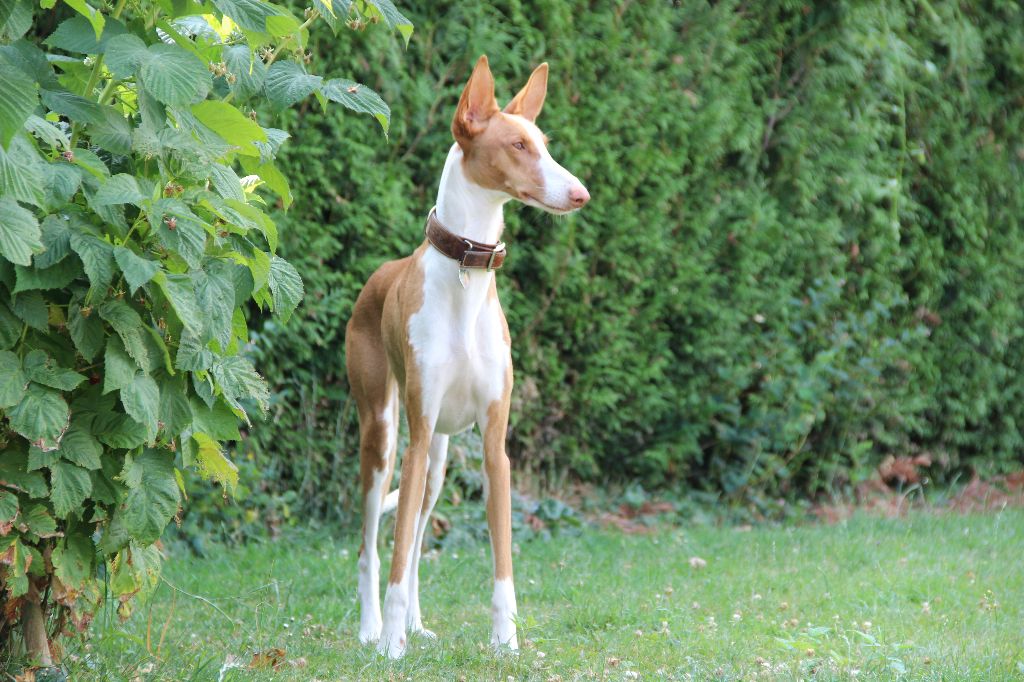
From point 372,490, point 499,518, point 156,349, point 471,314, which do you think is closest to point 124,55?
point 156,349

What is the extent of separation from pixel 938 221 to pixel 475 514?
4.01 m

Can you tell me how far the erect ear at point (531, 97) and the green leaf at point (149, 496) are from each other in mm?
1720

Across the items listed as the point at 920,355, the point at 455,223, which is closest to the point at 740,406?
the point at 920,355

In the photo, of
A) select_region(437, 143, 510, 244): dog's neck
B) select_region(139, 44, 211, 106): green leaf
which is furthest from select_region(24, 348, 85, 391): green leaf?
select_region(437, 143, 510, 244): dog's neck

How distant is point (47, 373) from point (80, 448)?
0.18 meters

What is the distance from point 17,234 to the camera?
230 centimetres

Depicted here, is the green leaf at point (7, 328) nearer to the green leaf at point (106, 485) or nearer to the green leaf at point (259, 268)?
the green leaf at point (106, 485)

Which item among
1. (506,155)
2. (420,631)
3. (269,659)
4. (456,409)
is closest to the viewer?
(269,659)

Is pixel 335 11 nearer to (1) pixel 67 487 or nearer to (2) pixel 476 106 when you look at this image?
(2) pixel 476 106

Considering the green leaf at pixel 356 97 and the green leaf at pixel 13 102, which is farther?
the green leaf at pixel 356 97

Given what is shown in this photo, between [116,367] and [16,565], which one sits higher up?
[116,367]

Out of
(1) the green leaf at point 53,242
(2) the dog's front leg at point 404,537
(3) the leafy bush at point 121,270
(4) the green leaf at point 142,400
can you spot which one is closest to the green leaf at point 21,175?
(3) the leafy bush at point 121,270

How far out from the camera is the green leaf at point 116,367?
2.52 m

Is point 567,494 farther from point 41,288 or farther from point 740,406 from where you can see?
point 41,288
